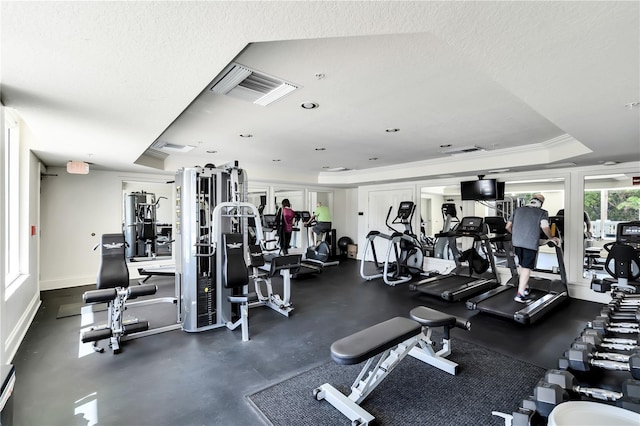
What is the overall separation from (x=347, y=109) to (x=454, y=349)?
2700 mm

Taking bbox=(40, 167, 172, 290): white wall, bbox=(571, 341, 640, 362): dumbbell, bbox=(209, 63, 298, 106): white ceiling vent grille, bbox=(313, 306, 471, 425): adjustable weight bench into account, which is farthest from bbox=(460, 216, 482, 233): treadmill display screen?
bbox=(40, 167, 172, 290): white wall

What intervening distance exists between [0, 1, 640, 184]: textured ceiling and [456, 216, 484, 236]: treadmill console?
1.43 metres

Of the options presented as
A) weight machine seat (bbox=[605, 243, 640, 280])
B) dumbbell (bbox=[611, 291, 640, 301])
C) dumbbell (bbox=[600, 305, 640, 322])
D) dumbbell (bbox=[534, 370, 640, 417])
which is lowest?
dumbbell (bbox=[534, 370, 640, 417])

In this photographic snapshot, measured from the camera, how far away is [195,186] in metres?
3.64

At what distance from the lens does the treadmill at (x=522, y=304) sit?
13.0ft

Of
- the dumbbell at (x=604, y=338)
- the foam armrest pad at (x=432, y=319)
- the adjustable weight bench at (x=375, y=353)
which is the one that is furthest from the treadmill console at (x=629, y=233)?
the foam armrest pad at (x=432, y=319)

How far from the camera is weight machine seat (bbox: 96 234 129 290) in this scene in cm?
349

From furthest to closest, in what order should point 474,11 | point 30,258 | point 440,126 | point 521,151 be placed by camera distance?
point 521,151
point 30,258
point 440,126
point 474,11

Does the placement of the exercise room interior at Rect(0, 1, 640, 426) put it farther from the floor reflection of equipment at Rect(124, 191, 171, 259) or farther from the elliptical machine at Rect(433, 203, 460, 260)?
the elliptical machine at Rect(433, 203, 460, 260)

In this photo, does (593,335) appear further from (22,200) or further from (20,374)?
(22,200)

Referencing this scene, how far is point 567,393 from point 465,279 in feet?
13.4

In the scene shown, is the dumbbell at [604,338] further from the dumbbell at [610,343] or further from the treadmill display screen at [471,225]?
the treadmill display screen at [471,225]

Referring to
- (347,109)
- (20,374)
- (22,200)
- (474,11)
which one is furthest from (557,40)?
(22,200)

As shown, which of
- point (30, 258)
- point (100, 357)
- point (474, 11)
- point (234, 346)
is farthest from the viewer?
point (30, 258)
